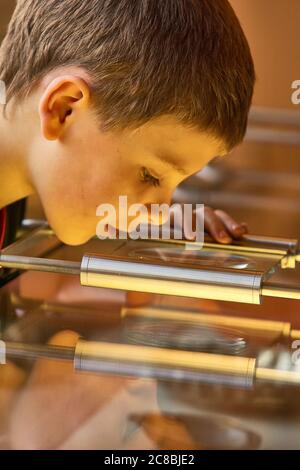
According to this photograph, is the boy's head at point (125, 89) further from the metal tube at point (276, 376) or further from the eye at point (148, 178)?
the metal tube at point (276, 376)

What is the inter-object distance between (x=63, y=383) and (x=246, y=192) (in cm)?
62

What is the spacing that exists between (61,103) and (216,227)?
0.68ft

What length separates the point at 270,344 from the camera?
676mm

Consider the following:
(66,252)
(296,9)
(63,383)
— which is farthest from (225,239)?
(296,9)

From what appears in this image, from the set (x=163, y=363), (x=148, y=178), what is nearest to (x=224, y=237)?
(x=148, y=178)

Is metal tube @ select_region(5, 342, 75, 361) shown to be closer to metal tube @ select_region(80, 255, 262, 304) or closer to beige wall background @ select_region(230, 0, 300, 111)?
metal tube @ select_region(80, 255, 262, 304)

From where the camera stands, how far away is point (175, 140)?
0.71m

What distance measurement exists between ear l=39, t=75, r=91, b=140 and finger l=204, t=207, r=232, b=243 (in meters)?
0.19

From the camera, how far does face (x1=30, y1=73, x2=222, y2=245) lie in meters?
0.72

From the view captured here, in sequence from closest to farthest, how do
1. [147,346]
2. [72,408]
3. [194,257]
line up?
1. [72,408]
2. [147,346]
3. [194,257]

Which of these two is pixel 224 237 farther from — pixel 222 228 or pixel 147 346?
pixel 147 346

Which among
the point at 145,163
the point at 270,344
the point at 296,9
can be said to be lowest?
the point at 270,344

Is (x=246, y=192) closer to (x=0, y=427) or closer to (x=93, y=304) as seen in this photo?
(x=93, y=304)

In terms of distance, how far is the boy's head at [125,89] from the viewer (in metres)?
0.69
